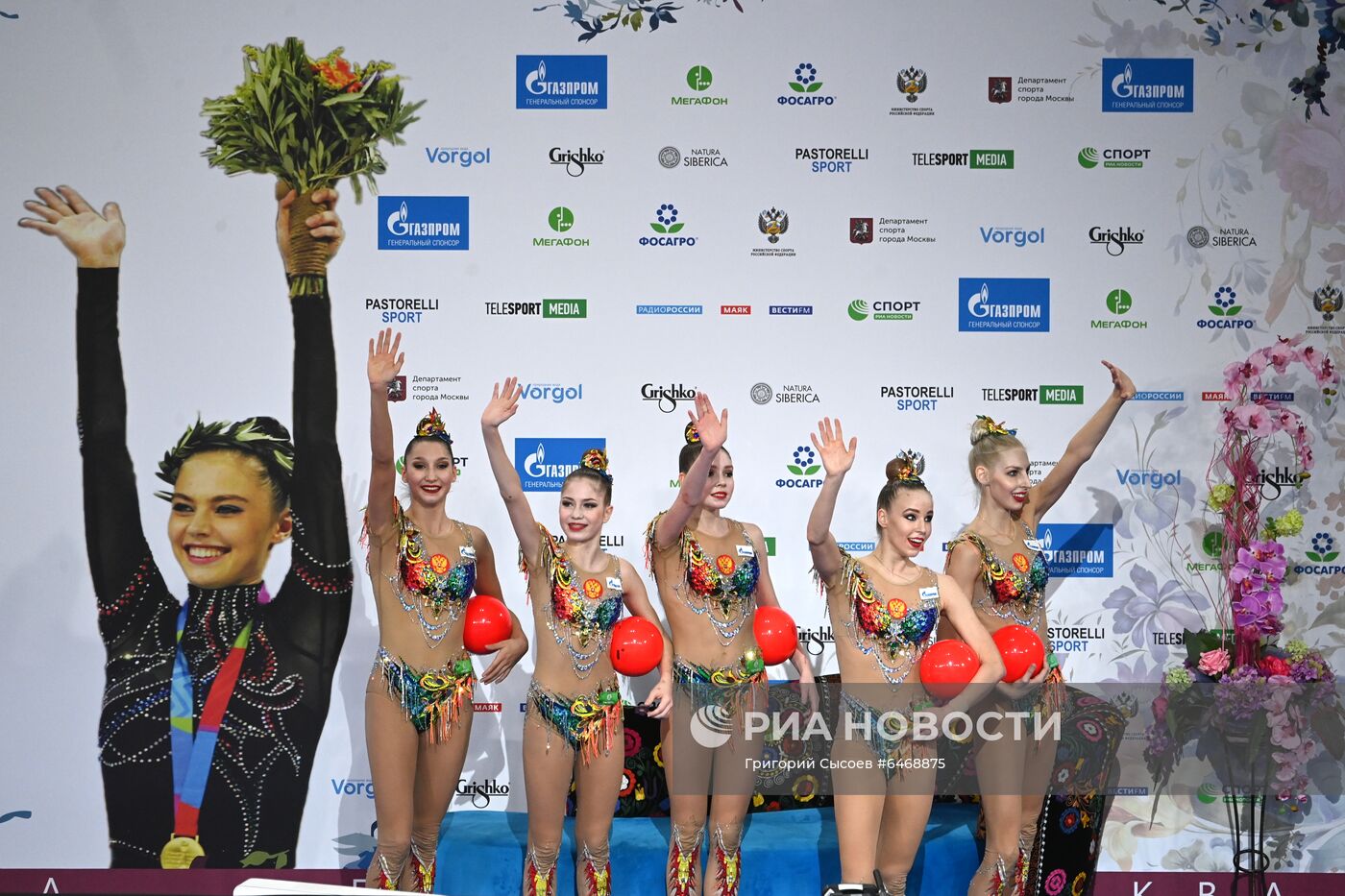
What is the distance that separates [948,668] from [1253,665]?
176cm

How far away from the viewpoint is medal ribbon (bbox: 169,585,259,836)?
513cm

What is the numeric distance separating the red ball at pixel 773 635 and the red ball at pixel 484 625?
3.04ft

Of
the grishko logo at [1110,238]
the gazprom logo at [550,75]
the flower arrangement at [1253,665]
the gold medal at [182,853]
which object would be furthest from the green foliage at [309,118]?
the flower arrangement at [1253,665]

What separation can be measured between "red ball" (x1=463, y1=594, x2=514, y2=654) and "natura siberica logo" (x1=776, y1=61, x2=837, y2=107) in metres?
2.63

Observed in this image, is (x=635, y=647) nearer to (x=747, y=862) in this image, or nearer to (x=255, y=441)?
(x=747, y=862)

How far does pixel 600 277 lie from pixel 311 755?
99.1 inches

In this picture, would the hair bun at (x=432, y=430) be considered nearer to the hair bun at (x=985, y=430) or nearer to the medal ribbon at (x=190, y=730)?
the medal ribbon at (x=190, y=730)

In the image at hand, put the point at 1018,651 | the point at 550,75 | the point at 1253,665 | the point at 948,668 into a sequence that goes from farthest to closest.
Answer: the point at 550,75
the point at 1253,665
the point at 1018,651
the point at 948,668

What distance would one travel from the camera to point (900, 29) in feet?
17.2

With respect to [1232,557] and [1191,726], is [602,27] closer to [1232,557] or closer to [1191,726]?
[1232,557]

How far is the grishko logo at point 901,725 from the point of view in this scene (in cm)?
396

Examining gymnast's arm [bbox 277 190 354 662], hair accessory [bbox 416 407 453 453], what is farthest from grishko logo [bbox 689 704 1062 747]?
gymnast's arm [bbox 277 190 354 662]

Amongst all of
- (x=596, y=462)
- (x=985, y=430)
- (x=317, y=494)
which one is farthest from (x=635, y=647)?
(x=317, y=494)

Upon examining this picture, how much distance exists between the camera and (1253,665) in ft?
15.8
